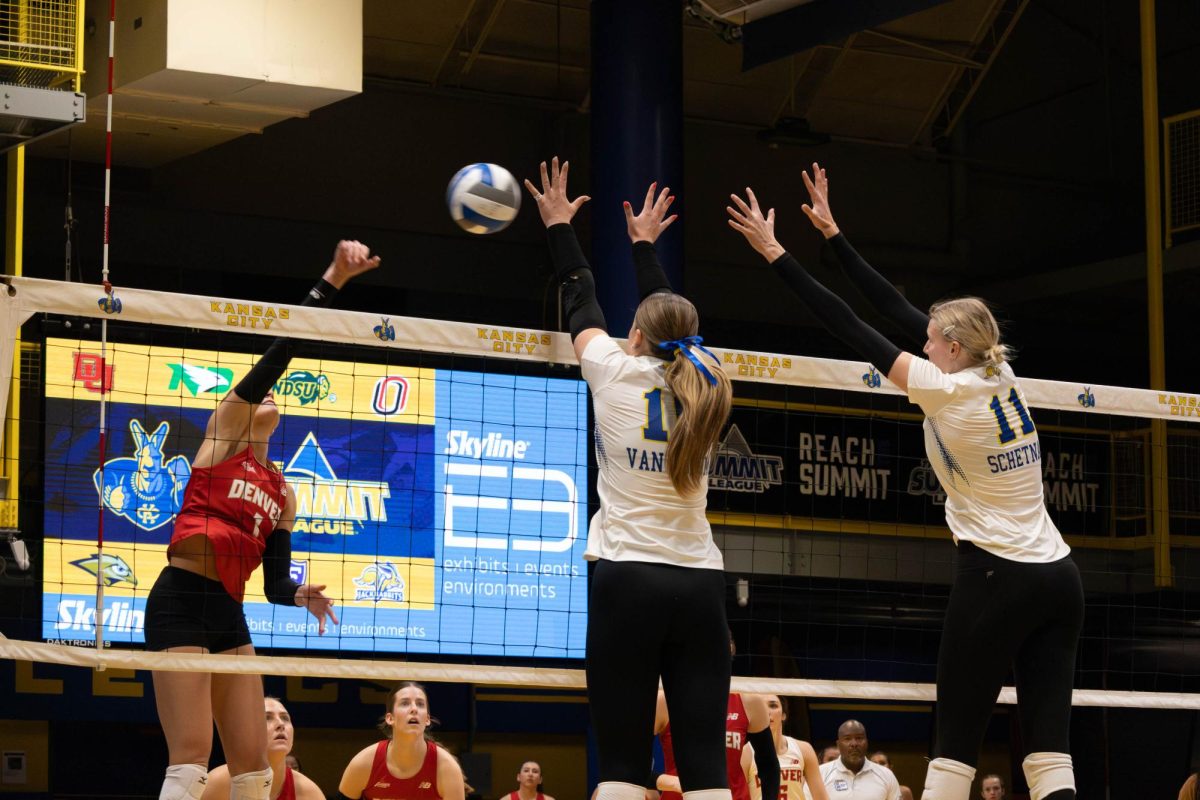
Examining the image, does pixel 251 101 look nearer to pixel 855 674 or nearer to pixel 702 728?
pixel 702 728

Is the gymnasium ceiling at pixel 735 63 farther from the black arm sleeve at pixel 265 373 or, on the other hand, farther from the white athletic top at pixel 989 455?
the white athletic top at pixel 989 455

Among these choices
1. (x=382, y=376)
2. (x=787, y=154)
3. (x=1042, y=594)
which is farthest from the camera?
(x=787, y=154)

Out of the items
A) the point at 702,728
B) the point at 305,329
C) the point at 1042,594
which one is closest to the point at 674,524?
the point at 702,728

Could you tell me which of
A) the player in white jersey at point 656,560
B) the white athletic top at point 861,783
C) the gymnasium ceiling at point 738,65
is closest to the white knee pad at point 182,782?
the player in white jersey at point 656,560

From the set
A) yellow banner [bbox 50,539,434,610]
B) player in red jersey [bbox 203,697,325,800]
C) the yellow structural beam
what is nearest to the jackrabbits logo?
yellow banner [bbox 50,539,434,610]

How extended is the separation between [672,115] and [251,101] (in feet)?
11.5

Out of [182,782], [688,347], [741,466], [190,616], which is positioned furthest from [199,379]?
[688,347]

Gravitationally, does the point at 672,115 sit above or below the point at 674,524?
above

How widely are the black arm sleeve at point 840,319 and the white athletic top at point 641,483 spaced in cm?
73

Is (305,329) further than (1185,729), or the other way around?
(1185,729)

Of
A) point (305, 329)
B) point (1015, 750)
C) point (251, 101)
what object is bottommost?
point (1015, 750)

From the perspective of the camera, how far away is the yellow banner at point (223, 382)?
10.7 meters

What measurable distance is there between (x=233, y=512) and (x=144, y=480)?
5.38 metres

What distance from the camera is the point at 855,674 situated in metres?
16.2
